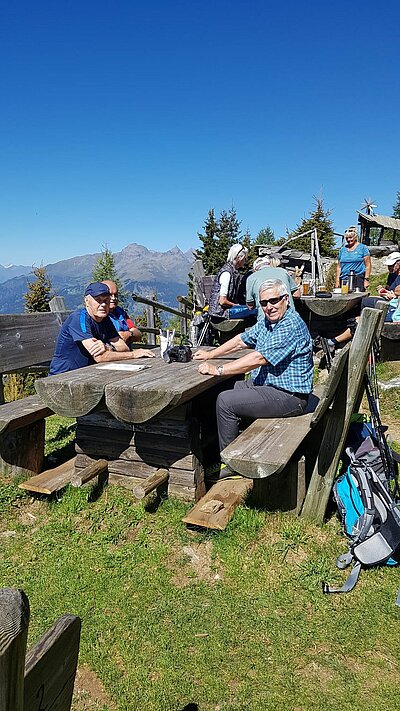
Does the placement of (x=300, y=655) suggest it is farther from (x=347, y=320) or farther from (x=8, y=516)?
(x=347, y=320)

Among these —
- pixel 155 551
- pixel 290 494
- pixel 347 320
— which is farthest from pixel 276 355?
pixel 347 320

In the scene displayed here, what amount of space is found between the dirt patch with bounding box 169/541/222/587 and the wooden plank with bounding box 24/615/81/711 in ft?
7.37

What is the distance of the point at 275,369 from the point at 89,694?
7.78 ft

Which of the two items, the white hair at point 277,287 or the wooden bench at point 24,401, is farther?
the wooden bench at point 24,401

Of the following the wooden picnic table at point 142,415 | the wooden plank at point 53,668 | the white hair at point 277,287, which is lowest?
the wooden picnic table at point 142,415

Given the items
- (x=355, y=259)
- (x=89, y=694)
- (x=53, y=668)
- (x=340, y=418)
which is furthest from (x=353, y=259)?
(x=53, y=668)

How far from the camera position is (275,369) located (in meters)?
3.82

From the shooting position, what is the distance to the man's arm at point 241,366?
12.3ft

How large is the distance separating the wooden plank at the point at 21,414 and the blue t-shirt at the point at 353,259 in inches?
260

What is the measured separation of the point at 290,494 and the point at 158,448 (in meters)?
1.12

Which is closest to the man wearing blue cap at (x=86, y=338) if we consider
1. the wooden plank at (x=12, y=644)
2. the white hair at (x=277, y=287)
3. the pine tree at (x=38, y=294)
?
the white hair at (x=277, y=287)

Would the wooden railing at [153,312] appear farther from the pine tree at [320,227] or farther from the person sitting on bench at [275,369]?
the pine tree at [320,227]

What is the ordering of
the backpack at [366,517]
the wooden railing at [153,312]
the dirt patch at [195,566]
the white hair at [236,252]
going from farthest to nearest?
the wooden railing at [153,312] → the white hair at [236,252] → the dirt patch at [195,566] → the backpack at [366,517]

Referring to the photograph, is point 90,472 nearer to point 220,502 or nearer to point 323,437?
point 220,502
